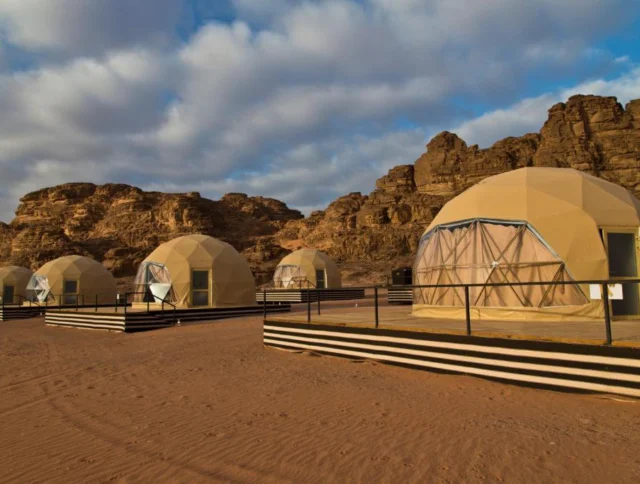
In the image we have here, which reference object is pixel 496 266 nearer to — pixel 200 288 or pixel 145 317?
pixel 145 317

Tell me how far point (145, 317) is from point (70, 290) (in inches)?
592

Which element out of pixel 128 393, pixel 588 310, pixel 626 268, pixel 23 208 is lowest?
pixel 128 393

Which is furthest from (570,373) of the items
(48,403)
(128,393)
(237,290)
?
(237,290)

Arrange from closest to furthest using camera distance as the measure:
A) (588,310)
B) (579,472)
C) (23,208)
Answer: (579,472) → (588,310) → (23,208)

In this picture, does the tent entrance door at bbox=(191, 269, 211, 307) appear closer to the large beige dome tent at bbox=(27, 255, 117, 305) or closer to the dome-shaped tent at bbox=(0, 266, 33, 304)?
the large beige dome tent at bbox=(27, 255, 117, 305)

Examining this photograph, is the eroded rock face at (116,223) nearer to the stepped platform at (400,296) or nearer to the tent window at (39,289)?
the tent window at (39,289)

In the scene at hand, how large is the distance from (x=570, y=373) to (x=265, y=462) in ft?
13.5

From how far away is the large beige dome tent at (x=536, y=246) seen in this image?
386 inches

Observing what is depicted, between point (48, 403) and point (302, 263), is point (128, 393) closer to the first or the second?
point (48, 403)

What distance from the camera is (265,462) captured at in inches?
159

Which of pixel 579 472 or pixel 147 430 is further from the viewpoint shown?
pixel 147 430

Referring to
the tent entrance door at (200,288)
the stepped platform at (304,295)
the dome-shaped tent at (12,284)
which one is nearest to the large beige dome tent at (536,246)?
the tent entrance door at (200,288)

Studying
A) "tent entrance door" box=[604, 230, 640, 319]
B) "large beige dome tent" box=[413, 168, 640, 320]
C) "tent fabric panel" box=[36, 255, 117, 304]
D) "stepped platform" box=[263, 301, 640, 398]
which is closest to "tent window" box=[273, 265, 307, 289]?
"tent fabric panel" box=[36, 255, 117, 304]

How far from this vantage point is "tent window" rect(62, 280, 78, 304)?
93.5 ft
